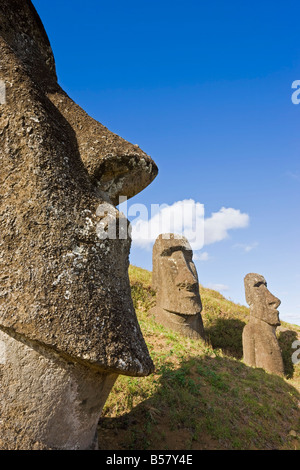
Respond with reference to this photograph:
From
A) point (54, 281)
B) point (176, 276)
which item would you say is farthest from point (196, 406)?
point (176, 276)

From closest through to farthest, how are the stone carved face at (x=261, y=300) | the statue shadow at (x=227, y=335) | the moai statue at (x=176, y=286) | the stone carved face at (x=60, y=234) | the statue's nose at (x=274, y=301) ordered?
the stone carved face at (x=60, y=234)
the moai statue at (x=176, y=286)
the stone carved face at (x=261, y=300)
the statue's nose at (x=274, y=301)
the statue shadow at (x=227, y=335)

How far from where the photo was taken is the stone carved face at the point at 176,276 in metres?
9.52

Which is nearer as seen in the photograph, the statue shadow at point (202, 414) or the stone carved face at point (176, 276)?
the statue shadow at point (202, 414)

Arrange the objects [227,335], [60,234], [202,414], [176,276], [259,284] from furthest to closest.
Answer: [227,335] → [259,284] → [176,276] → [202,414] → [60,234]

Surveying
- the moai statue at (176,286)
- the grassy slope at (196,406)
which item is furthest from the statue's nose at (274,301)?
the grassy slope at (196,406)

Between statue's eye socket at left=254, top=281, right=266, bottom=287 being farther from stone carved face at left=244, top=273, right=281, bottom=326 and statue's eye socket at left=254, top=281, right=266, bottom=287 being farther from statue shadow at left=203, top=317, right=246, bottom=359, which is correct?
statue shadow at left=203, top=317, right=246, bottom=359

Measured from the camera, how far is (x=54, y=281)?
2.22 m

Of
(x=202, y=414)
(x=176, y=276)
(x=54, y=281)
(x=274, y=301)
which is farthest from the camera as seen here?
(x=274, y=301)

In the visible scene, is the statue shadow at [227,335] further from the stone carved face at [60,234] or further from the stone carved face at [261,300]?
the stone carved face at [60,234]

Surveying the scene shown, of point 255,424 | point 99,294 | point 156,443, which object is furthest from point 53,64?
point 255,424

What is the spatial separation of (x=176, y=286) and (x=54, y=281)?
25.0 ft

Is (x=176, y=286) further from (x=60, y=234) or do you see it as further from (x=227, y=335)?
(x=60, y=234)

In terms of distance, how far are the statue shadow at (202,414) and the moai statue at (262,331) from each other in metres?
2.69
